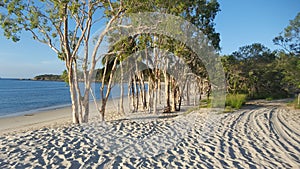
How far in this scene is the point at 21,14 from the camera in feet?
24.7

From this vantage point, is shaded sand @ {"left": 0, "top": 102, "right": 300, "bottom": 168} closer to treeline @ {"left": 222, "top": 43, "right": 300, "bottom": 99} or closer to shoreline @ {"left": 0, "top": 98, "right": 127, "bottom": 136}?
shoreline @ {"left": 0, "top": 98, "right": 127, "bottom": 136}

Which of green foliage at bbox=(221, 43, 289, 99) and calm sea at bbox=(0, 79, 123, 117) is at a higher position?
Answer: green foliage at bbox=(221, 43, 289, 99)

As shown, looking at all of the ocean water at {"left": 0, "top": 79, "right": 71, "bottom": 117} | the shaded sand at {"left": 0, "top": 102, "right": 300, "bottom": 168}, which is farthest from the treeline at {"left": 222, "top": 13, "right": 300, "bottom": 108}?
the ocean water at {"left": 0, "top": 79, "right": 71, "bottom": 117}

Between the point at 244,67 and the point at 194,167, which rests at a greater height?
the point at 244,67

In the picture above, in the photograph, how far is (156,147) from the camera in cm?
507

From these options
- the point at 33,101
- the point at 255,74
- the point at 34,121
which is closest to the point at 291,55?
the point at 255,74

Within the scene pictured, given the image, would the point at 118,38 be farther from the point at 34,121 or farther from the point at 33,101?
the point at 33,101

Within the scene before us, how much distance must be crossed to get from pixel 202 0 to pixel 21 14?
8.60 m

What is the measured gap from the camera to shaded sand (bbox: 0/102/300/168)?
3996 mm

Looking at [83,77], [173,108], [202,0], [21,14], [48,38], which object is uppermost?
[202,0]

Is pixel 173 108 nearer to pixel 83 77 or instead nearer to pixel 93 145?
pixel 83 77

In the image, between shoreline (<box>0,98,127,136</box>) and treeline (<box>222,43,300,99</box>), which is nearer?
shoreline (<box>0,98,127,136</box>)

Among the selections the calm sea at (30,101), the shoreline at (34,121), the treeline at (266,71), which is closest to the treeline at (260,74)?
the treeline at (266,71)

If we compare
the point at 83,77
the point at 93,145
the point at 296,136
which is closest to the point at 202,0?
the point at 83,77
